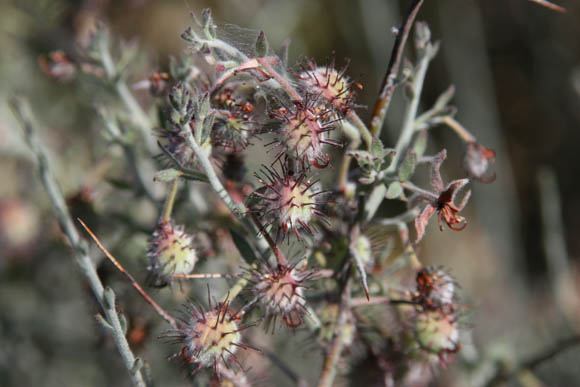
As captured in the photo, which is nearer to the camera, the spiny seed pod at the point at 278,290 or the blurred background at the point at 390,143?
the spiny seed pod at the point at 278,290

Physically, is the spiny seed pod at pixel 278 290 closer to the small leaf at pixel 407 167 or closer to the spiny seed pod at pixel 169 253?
the spiny seed pod at pixel 169 253

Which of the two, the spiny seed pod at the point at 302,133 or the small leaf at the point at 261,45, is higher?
the small leaf at the point at 261,45

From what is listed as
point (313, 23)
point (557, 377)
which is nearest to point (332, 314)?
point (557, 377)

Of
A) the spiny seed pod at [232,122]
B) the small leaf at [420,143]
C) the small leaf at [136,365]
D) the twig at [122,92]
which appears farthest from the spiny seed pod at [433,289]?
the twig at [122,92]

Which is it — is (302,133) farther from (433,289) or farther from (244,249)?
(433,289)

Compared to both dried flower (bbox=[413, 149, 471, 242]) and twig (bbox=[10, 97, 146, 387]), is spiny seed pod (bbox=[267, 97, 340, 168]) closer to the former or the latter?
dried flower (bbox=[413, 149, 471, 242])

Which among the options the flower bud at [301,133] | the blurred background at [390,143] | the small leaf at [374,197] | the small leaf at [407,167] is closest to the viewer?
the flower bud at [301,133]

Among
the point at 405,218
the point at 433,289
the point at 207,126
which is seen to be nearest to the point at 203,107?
the point at 207,126
